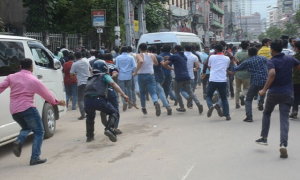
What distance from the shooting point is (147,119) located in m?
10.5

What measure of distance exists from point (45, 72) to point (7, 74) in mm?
1474

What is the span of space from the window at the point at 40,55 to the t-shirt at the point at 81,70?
6.61 ft

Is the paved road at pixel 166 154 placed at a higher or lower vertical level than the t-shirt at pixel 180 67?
lower

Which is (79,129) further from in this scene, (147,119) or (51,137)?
(147,119)

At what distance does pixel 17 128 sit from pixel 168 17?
3064 cm

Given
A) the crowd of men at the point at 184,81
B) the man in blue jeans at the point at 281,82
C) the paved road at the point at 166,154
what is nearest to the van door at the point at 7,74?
the paved road at the point at 166,154

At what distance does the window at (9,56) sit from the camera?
7211 mm

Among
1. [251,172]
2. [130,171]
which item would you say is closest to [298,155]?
[251,172]

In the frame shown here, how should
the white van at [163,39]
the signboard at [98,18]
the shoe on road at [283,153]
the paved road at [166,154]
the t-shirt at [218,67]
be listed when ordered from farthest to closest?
the signboard at [98,18] < the white van at [163,39] < the t-shirt at [218,67] < the shoe on road at [283,153] < the paved road at [166,154]

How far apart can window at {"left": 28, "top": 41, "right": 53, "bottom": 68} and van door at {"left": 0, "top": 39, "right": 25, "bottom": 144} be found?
Answer: 71cm

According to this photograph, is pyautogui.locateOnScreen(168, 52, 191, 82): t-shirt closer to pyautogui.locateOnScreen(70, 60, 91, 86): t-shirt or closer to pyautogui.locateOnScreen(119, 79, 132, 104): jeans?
pyautogui.locateOnScreen(119, 79, 132, 104): jeans

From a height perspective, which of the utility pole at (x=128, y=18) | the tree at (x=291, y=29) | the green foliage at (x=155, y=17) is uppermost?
the tree at (x=291, y=29)

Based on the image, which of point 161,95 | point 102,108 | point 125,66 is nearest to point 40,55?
point 102,108

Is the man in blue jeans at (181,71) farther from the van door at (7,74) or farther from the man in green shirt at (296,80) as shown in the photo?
the van door at (7,74)
